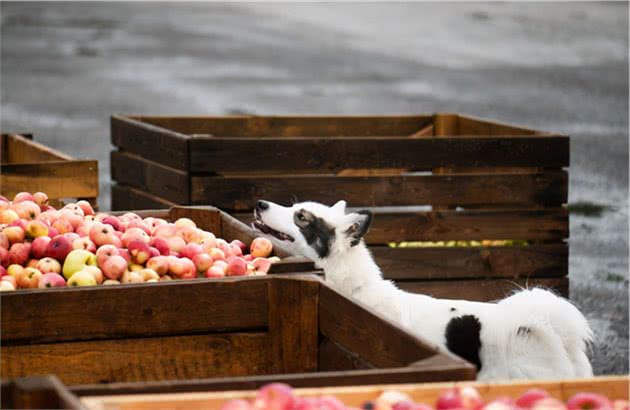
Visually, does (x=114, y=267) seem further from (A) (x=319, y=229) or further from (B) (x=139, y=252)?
(A) (x=319, y=229)

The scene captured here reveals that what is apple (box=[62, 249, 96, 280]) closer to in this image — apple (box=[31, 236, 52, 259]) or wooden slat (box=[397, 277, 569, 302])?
apple (box=[31, 236, 52, 259])

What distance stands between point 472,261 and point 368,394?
4995 millimetres

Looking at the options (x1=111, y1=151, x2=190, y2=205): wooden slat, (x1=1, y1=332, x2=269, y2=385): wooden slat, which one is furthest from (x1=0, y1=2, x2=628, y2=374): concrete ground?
(x1=1, y1=332, x2=269, y2=385): wooden slat

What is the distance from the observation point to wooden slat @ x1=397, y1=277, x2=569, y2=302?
8031 millimetres

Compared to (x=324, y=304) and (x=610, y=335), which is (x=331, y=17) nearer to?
(x=610, y=335)

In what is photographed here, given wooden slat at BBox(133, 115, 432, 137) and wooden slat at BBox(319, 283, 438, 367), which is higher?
wooden slat at BBox(133, 115, 432, 137)

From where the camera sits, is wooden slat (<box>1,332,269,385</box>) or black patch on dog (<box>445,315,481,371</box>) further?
black patch on dog (<box>445,315,481,371</box>)

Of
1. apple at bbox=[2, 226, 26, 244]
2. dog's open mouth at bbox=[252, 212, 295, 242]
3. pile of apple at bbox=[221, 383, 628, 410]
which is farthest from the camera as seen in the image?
dog's open mouth at bbox=[252, 212, 295, 242]

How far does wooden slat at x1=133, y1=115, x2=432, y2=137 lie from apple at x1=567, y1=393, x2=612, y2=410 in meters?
6.58

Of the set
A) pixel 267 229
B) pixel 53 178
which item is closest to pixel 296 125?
pixel 53 178

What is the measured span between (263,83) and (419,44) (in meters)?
A: 4.86

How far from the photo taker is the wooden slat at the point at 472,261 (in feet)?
26.1

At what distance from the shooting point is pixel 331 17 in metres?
26.9

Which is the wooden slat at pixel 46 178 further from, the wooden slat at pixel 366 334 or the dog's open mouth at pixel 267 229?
the wooden slat at pixel 366 334
